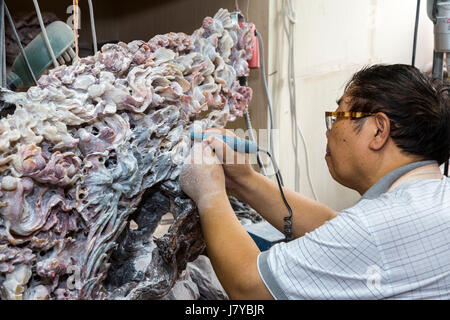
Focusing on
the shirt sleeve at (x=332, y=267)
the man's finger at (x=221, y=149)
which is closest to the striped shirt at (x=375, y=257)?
the shirt sleeve at (x=332, y=267)

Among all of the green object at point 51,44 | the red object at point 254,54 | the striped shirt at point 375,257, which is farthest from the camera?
the red object at point 254,54

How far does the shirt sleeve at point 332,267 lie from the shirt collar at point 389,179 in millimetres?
124

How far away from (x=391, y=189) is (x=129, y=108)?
1.75 feet

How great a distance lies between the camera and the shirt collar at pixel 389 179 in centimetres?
89

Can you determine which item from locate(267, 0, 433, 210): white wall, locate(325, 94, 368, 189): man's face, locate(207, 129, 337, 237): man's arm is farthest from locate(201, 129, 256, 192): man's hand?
locate(267, 0, 433, 210): white wall

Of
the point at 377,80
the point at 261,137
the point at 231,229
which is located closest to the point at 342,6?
the point at 261,137

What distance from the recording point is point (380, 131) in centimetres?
89

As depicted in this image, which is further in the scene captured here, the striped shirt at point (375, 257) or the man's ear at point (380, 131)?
the man's ear at point (380, 131)

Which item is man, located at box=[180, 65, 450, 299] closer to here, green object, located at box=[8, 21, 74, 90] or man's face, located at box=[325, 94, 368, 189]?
man's face, located at box=[325, 94, 368, 189]

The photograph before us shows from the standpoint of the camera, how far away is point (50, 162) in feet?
2.65

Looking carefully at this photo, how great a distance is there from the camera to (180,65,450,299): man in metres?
0.77

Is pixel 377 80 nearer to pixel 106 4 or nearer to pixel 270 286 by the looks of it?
pixel 270 286

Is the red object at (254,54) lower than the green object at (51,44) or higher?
lower

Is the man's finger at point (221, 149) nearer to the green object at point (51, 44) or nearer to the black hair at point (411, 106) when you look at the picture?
the black hair at point (411, 106)
